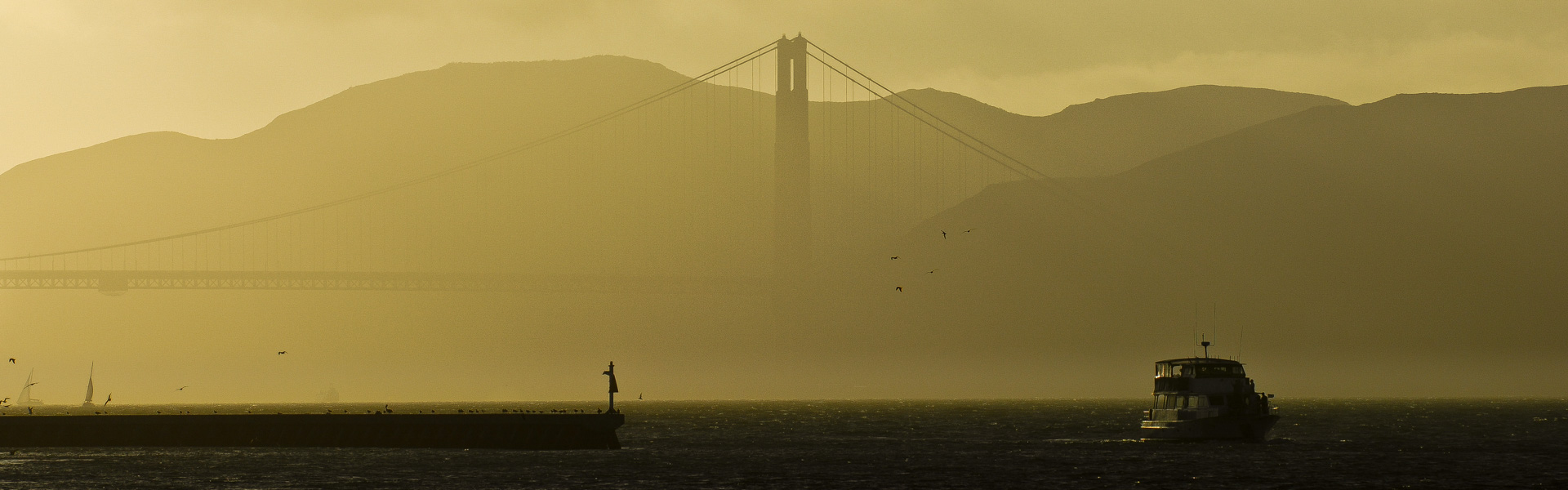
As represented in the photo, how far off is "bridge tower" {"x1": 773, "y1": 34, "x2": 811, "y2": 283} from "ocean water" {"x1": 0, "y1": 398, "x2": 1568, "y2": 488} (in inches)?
2637

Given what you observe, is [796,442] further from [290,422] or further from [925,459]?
[290,422]

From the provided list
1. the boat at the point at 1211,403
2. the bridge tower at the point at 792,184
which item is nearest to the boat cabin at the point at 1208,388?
the boat at the point at 1211,403

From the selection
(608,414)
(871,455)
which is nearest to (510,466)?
(608,414)

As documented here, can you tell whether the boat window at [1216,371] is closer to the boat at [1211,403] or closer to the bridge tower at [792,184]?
the boat at [1211,403]

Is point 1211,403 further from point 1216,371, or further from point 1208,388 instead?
point 1216,371

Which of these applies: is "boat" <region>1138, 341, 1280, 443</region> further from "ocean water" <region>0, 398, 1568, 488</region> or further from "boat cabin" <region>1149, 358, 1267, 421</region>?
"ocean water" <region>0, 398, 1568, 488</region>

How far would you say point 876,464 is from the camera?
86875 millimetres

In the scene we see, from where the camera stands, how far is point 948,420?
530 feet

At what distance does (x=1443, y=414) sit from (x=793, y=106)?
254ft

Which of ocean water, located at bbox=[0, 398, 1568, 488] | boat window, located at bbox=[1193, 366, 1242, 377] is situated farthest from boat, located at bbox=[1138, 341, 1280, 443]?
ocean water, located at bbox=[0, 398, 1568, 488]

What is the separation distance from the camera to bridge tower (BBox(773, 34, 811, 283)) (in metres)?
193

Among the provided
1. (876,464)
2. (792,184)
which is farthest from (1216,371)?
(792,184)

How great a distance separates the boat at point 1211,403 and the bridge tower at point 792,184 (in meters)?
96.5

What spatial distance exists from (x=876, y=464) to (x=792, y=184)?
10981 cm
